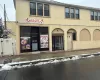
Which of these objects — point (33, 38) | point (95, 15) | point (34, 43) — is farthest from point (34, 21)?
point (95, 15)

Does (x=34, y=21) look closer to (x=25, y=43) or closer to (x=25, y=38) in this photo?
(x=25, y=38)

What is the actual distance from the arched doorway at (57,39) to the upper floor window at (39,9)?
290 cm

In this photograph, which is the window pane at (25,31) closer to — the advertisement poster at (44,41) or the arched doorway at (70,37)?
the advertisement poster at (44,41)

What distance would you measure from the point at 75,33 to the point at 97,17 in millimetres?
5714

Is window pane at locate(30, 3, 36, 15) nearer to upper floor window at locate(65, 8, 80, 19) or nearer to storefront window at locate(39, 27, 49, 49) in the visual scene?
storefront window at locate(39, 27, 49, 49)

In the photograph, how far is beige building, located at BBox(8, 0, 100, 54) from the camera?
2345 centimetres

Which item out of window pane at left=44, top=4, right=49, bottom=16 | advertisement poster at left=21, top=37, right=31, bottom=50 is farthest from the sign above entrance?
advertisement poster at left=21, top=37, right=31, bottom=50

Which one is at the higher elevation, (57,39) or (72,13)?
(72,13)

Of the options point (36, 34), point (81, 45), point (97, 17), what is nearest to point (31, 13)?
point (36, 34)

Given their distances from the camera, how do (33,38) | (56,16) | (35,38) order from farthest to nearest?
(56,16)
(35,38)
(33,38)

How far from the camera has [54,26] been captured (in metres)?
26.1

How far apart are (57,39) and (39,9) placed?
5.02 meters

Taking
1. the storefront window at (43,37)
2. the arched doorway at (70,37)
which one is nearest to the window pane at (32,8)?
the storefront window at (43,37)

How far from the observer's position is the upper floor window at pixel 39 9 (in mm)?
24172
